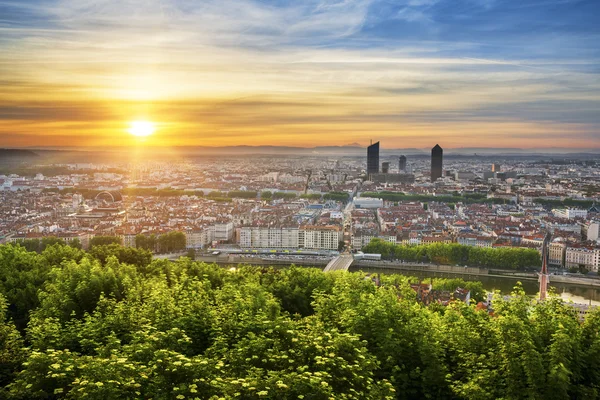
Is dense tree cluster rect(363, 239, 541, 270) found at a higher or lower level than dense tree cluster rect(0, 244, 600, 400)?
lower

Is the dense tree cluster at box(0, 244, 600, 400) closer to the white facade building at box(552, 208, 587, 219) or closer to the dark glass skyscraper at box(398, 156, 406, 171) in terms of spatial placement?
the white facade building at box(552, 208, 587, 219)

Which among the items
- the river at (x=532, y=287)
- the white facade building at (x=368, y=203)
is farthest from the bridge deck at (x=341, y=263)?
the white facade building at (x=368, y=203)

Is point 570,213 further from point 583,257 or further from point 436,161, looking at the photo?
point 436,161

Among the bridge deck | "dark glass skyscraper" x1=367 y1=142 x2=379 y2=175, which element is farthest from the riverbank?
"dark glass skyscraper" x1=367 y1=142 x2=379 y2=175

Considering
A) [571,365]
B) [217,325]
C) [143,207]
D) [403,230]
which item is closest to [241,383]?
[217,325]

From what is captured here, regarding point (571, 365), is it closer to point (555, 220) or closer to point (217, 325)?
point (217, 325)

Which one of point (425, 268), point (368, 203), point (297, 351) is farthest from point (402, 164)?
point (297, 351)
